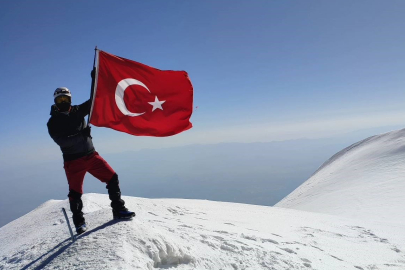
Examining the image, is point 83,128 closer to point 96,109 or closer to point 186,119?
point 96,109

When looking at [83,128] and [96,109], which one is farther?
[96,109]

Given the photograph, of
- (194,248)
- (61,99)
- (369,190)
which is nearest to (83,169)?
(61,99)

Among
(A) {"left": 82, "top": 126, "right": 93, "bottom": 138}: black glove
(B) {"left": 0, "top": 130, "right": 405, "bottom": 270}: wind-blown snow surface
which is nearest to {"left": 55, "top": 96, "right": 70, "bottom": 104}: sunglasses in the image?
(A) {"left": 82, "top": 126, "right": 93, "bottom": 138}: black glove

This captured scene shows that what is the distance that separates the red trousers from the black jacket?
11 centimetres

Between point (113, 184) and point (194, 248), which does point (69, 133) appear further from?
point (194, 248)

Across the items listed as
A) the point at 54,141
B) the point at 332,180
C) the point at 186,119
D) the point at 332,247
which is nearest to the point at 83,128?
the point at 54,141

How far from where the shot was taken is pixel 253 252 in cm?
475

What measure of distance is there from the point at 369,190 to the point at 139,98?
16650mm

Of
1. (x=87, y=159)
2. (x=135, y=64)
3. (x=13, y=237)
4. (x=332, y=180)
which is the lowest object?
(x=332, y=180)

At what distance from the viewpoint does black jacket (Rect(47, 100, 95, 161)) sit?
4824 mm

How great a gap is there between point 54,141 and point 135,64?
2685 millimetres

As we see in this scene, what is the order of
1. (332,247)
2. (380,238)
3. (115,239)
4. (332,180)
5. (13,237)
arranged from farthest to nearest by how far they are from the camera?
1. (332,180)
2. (380,238)
3. (13,237)
4. (332,247)
5. (115,239)

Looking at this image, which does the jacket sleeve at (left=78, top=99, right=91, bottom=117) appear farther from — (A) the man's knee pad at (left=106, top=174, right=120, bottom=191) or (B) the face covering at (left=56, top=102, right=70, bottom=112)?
(A) the man's knee pad at (left=106, top=174, right=120, bottom=191)

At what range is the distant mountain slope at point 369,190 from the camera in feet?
39.9
